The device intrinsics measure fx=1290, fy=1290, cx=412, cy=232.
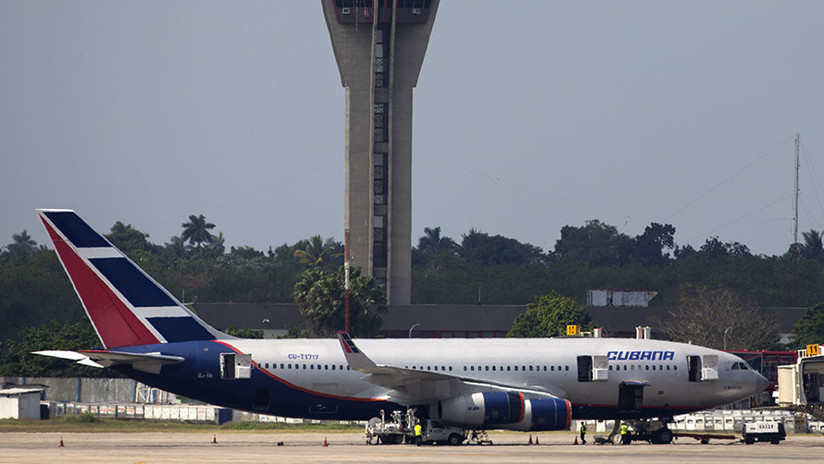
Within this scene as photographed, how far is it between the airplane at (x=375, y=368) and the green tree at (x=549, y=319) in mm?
58082

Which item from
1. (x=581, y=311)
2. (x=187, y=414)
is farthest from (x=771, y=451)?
(x=581, y=311)

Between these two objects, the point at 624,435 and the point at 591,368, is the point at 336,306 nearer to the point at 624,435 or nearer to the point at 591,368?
the point at 624,435

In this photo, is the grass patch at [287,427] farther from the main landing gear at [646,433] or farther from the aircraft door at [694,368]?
the aircraft door at [694,368]

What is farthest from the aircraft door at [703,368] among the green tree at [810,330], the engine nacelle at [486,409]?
the green tree at [810,330]

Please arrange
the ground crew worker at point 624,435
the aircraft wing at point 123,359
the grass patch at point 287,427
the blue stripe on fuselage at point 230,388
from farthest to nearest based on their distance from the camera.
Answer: the grass patch at point 287,427 < the ground crew worker at point 624,435 < the blue stripe on fuselage at point 230,388 < the aircraft wing at point 123,359

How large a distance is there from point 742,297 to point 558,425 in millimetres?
104707

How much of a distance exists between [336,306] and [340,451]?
55311mm

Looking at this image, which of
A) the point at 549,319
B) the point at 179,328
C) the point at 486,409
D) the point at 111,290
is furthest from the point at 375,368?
the point at 549,319

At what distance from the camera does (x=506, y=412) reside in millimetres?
45156

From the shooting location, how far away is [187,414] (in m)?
62.3

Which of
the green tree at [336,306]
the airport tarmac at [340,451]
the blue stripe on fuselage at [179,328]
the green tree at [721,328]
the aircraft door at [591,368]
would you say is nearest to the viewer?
the airport tarmac at [340,451]

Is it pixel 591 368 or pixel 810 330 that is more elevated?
pixel 810 330

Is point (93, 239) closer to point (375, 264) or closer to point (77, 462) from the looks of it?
point (77, 462)

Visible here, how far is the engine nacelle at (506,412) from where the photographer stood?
148 ft
